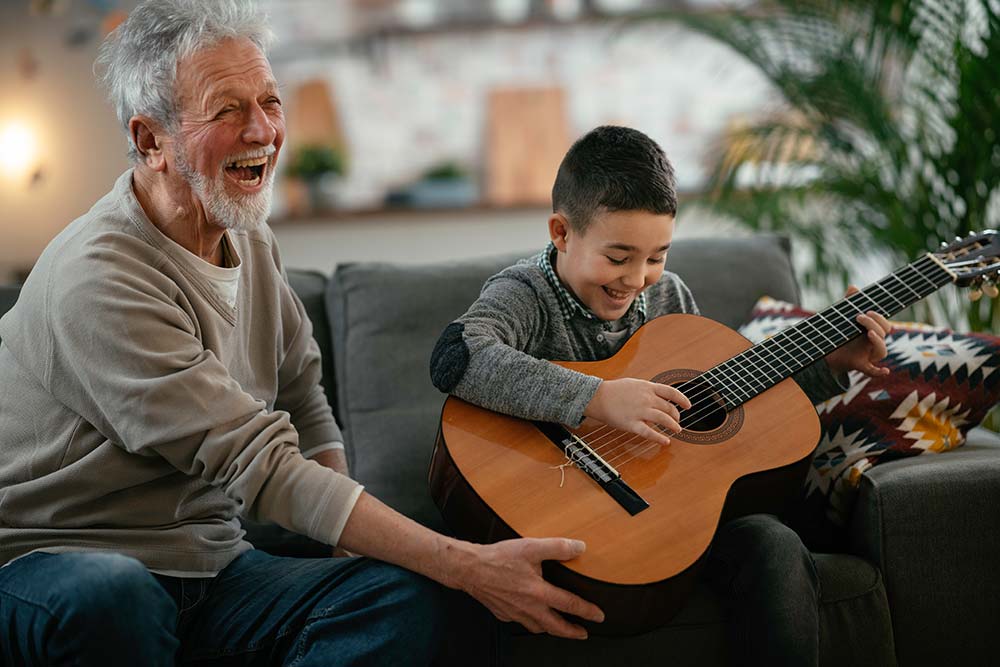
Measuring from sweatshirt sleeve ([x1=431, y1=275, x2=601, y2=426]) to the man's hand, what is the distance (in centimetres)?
23

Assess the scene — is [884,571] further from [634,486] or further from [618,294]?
[618,294]

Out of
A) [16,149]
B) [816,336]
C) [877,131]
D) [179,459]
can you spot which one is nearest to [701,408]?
[816,336]

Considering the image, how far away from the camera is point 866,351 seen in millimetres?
1623

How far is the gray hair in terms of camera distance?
138 cm

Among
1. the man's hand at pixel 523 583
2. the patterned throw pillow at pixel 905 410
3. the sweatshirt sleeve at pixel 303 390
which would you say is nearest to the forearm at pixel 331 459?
the sweatshirt sleeve at pixel 303 390

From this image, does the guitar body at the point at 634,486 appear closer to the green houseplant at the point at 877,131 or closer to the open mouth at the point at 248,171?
the open mouth at the point at 248,171

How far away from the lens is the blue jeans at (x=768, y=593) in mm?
1391

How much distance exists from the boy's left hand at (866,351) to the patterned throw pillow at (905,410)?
0.07 metres

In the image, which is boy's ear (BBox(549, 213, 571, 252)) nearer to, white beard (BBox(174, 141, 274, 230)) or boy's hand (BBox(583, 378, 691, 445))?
boy's hand (BBox(583, 378, 691, 445))

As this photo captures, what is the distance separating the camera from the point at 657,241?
5.00 ft

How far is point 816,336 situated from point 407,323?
819mm

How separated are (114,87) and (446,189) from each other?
2593mm

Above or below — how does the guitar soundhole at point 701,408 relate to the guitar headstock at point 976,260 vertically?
below

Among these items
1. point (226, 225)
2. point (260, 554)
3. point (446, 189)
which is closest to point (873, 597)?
point (260, 554)
